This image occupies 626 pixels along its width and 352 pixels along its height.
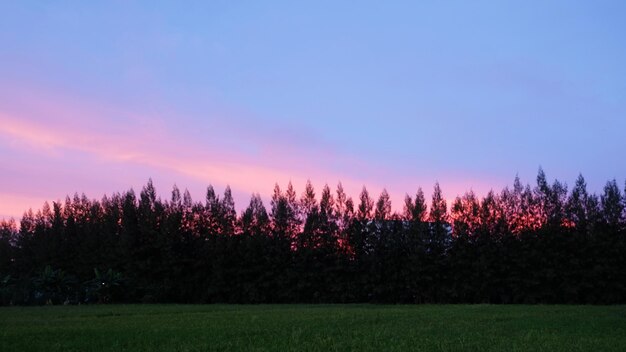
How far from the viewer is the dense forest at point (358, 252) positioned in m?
35.3

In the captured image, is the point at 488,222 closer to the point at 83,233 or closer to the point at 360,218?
the point at 360,218

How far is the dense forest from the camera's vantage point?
3534 cm

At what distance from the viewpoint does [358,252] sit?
127ft

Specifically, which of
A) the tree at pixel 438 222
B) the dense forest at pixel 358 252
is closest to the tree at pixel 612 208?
the dense forest at pixel 358 252

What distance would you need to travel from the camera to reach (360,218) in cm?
3941

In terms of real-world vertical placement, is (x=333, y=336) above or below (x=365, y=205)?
below

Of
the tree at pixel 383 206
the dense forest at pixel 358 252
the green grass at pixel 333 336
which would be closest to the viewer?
the green grass at pixel 333 336

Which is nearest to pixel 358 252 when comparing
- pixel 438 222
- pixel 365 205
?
pixel 365 205

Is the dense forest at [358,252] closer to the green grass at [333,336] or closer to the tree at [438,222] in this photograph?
the tree at [438,222]

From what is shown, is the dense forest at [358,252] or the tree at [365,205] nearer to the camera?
the dense forest at [358,252]

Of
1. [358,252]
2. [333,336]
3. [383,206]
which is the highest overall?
[383,206]

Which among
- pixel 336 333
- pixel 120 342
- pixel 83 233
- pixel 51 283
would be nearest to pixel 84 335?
pixel 120 342

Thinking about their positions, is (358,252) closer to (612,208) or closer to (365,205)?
(365,205)

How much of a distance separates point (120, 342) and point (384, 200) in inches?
1141
